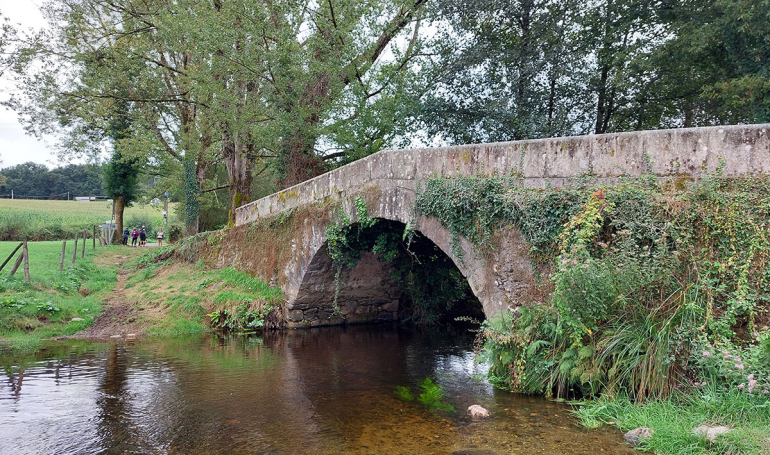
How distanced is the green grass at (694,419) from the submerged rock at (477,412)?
1.02 metres

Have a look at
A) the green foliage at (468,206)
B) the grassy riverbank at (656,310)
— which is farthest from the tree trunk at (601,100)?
the grassy riverbank at (656,310)

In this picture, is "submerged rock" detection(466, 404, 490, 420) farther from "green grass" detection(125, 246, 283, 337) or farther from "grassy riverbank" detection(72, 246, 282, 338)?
"green grass" detection(125, 246, 283, 337)

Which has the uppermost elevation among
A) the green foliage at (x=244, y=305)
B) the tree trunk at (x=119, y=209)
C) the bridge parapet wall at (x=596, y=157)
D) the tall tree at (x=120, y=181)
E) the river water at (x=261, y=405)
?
the tall tree at (x=120, y=181)

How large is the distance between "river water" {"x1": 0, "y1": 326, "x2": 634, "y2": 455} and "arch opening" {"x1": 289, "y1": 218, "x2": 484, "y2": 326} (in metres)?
2.34

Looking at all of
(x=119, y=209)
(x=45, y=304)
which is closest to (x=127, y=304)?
(x=45, y=304)

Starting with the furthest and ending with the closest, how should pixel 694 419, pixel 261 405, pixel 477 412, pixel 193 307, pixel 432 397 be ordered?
pixel 193 307, pixel 432 397, pixel 261 405, pixel 477 412, pixel 694 419

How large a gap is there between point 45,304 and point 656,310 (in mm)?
11784

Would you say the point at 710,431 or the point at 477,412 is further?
the point at 477,412

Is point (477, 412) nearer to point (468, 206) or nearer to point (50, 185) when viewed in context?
point (468, 206)

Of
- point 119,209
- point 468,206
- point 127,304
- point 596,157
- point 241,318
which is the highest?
point 119,209

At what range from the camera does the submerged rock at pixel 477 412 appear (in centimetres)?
590

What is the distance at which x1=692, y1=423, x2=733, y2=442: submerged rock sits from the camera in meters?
4.28

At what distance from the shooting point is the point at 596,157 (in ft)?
20.7

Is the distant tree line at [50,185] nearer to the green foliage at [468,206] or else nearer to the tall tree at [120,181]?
the tall tree at [120,181]
